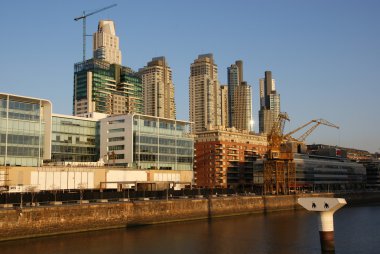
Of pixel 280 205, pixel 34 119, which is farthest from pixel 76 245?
pixel 280 205

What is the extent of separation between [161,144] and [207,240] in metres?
79.2

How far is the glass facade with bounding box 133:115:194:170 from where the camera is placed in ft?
477

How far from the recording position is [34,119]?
116938 millimetres

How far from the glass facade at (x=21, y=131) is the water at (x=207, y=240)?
38945 mm

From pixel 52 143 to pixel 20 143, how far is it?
24146mm

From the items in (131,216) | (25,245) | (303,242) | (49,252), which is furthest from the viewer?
(131,216)

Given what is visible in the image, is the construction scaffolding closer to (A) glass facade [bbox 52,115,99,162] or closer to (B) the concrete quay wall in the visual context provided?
(B) the concrete quay wall

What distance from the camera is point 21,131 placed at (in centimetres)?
11331

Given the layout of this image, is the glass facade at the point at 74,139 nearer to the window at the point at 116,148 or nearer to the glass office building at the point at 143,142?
the glass office building at the point at 143,142

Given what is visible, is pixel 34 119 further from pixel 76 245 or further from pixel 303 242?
pixel 303 242

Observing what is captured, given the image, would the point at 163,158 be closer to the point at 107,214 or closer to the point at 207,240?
the point at 107,214

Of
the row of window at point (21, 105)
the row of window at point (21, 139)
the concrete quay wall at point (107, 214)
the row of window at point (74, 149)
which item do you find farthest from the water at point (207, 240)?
the row of window at point (74, 149)

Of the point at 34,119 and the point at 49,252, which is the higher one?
the point at 34,119

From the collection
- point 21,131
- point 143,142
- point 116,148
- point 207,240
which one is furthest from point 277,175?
point 207,240
